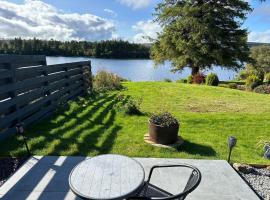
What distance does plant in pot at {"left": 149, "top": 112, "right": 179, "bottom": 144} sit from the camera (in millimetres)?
4588

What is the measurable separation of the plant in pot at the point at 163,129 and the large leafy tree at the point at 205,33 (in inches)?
574

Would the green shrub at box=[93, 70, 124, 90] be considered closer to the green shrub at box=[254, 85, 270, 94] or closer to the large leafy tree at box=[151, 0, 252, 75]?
the large leafy tree at box=[151, 0, 252, 75]

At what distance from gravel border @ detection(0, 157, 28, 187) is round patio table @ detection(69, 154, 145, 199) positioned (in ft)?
4.91

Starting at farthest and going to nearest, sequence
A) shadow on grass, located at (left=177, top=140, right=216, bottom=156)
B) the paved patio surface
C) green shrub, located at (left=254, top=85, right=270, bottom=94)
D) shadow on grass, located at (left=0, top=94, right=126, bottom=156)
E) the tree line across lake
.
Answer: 1. the tree line across lake
2. green shrub, located at (left=254, top=85, right=270, bottom=94)
3. shadow on grass, located at (left=177, top=140, right=216, bottom=156)
4. shadow on grass, located at (left=0, top=94, right=126, bottom=156)
5. the paved patio surface

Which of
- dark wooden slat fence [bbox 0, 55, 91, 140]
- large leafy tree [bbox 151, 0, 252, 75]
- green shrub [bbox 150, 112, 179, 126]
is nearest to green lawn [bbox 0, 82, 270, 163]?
dark wooden slat fence [bbox 0, 55, 91, 140]

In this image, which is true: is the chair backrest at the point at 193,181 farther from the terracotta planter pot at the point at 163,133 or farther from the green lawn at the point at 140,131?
the terracotta planter pot at the point at 163,133

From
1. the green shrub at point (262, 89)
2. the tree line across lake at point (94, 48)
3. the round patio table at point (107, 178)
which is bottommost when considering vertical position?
the green shrub at point (262, 89)

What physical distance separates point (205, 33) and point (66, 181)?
56.0ft

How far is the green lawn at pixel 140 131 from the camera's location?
438cm

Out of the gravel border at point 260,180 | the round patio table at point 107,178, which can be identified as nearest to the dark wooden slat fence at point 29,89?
the round patio table at point 107,178

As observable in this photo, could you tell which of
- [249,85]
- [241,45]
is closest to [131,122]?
[249,85]

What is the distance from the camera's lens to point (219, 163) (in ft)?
13.1

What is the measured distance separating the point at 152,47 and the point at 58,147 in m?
18.8

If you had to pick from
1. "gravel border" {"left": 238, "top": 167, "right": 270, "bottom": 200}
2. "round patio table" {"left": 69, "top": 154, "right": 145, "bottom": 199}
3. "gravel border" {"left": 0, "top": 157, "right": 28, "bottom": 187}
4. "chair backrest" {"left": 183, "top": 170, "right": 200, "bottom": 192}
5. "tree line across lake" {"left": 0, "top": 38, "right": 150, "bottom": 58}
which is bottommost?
"gravel border" {"left": 0, "top": 157, "right": 28, "bottom": 187}
